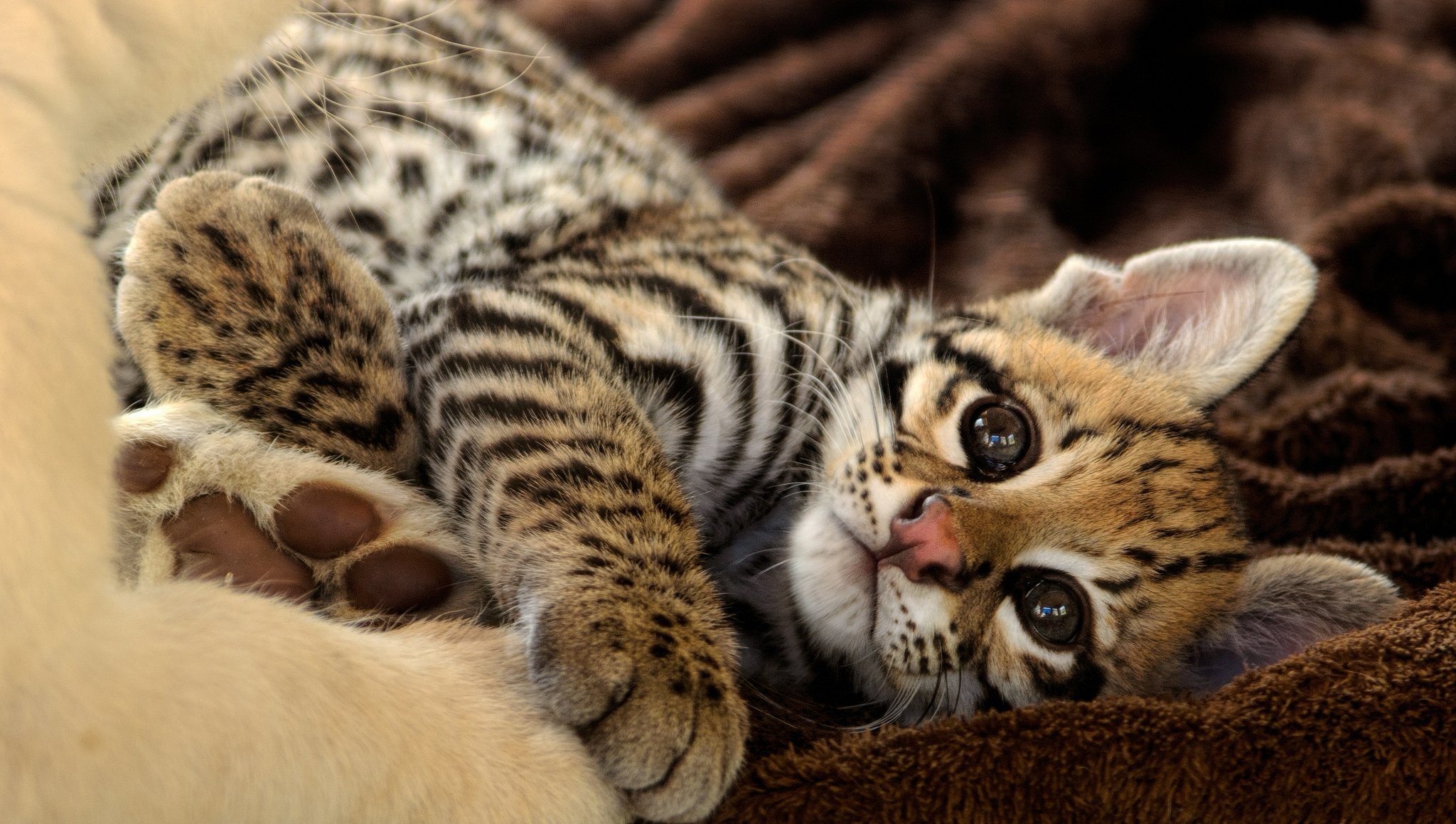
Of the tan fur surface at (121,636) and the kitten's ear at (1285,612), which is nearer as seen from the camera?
the tan fur surface at (121,636)

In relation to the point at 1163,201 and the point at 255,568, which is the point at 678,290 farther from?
the point at 1163,201

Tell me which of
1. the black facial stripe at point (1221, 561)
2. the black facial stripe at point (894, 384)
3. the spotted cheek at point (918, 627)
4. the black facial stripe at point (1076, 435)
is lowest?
the spotted cheek at point (918, 627)

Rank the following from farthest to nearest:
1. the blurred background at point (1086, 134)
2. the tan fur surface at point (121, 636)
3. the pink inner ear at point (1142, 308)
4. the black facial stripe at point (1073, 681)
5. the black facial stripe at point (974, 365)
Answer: the blurred background at point (1086, 134)
the pink inner ear at point (1142, 308)
the black facial stripe at point (974, 365)
the black facial stripe at point (1073, 681)
the tan fur surface at point (121, 636)

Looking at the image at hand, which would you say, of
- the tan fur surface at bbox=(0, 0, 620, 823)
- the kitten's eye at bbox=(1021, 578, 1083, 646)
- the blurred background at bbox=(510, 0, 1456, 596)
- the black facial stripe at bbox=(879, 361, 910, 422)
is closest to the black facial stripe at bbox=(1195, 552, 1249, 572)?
the kitten's eye at bbox=(1021, 578, 1083, 646)

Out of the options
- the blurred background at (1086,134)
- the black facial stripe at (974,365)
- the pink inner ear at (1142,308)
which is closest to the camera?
the black facial stripe at (974,365)

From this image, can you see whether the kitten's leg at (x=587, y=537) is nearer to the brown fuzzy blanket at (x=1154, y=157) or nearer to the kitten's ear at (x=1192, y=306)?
the brown fuzzy blanket at (x=1154, y=157)

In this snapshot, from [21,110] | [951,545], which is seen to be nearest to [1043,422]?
[951,545]

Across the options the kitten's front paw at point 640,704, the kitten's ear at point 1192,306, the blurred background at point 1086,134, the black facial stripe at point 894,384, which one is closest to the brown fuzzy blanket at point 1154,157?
the blurred background at point 1086,134
